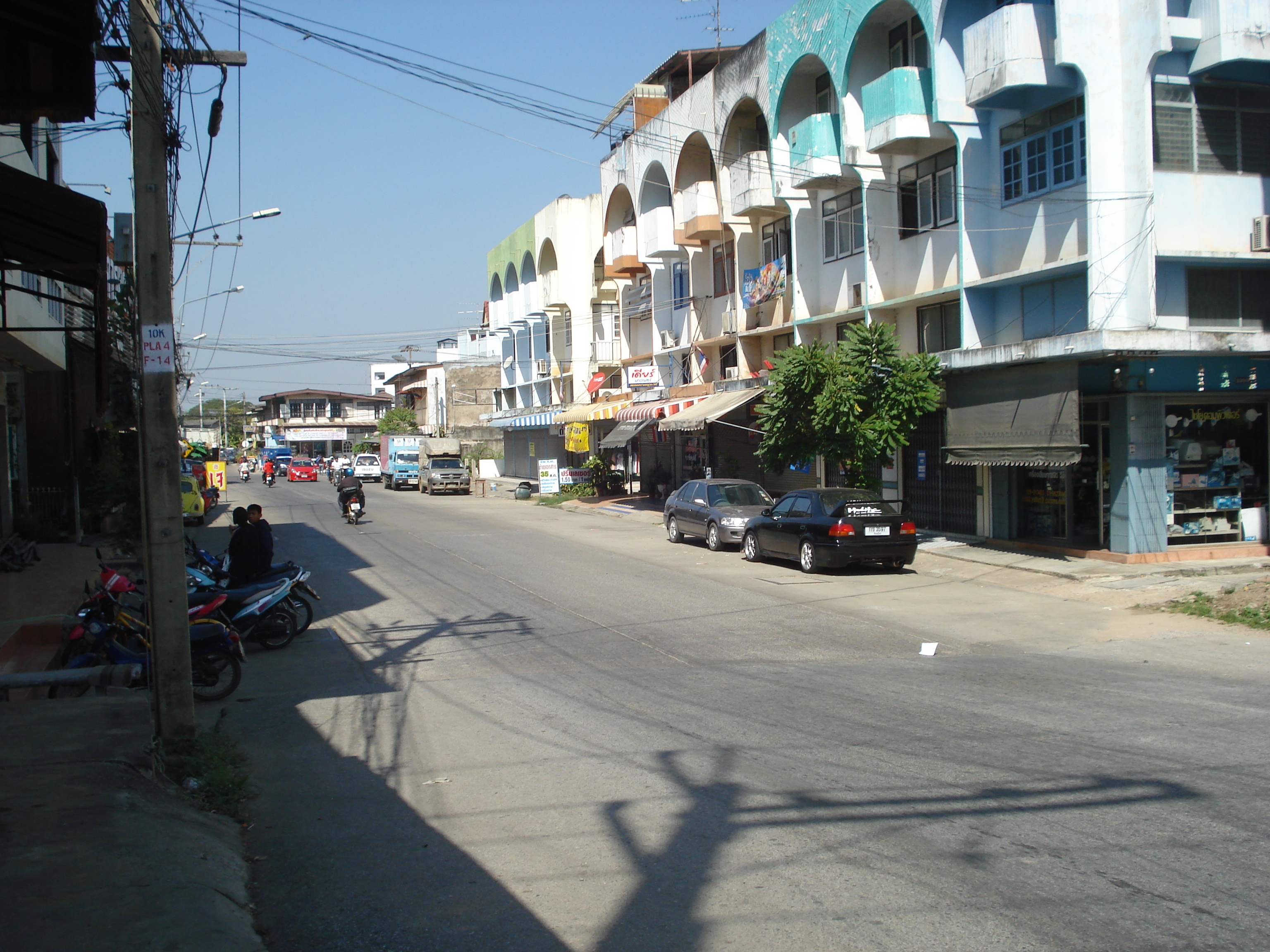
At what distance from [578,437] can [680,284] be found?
26.5ft

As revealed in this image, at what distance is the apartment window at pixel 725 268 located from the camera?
106 ft

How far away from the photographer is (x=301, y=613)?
13.1 meters

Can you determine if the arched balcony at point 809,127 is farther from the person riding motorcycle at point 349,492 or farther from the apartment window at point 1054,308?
the person riding motorcycle at point 349,492

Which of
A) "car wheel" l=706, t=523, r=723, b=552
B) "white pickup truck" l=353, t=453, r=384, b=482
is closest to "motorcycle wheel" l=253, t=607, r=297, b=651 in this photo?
"car wheel" l=706, t=523, r=723, b=552

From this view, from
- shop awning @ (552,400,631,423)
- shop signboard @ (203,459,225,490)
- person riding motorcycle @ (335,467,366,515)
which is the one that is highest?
shop awning @ (552,400,631,423)

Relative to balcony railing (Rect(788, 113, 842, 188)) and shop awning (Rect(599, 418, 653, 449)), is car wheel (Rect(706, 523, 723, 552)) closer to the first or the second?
balcony railing (Rect(788, 113, 842, 188))

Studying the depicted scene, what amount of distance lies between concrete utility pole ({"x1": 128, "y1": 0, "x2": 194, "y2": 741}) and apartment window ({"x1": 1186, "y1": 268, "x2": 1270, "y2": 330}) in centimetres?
1705

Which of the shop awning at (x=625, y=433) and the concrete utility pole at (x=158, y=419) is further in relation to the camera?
the shop awning at (x=625, y=433)

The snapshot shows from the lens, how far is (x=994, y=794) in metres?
6.25

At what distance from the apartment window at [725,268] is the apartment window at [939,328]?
999 centimetres

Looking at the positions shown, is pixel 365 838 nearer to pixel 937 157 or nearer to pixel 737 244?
pixel 937 157

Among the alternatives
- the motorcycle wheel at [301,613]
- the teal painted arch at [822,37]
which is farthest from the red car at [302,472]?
the motorcycle wheel at [301,613]

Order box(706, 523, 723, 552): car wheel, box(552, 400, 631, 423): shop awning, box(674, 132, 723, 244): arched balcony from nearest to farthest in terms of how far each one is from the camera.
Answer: box(706, 523, 723, 552): car wheel < box(674, 132, 723, 244): arched balcony < box(552, 400, 631, 423): shop awning

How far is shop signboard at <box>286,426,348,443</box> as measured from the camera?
4222 inches
